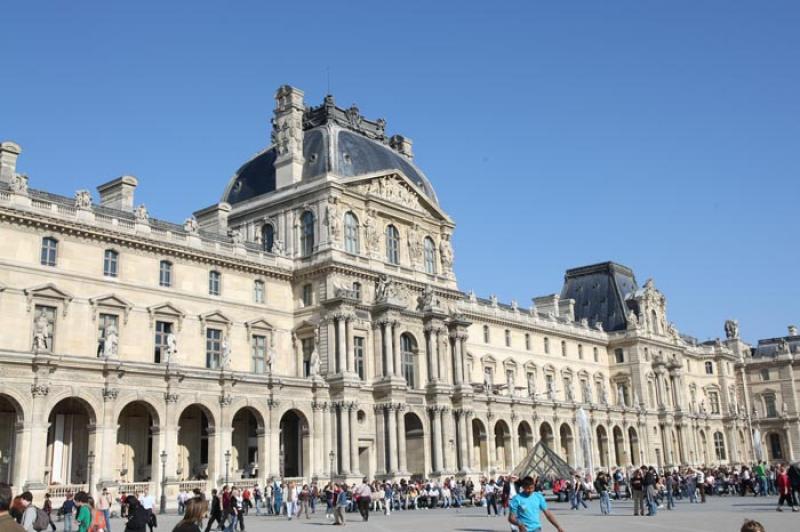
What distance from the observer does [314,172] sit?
192 ft

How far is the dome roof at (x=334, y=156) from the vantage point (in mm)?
58688

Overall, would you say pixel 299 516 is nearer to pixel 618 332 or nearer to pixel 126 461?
pixel 126 461

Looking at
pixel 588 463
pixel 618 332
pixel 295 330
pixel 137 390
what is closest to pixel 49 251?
pixel 137 390

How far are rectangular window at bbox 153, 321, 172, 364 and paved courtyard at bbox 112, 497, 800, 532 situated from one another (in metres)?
11.3

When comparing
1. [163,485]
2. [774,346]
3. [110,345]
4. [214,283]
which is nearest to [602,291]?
[774,346]

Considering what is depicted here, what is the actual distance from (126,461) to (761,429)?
87.0m

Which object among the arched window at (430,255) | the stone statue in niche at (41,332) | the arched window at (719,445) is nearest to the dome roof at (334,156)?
the arched window at (430,255)

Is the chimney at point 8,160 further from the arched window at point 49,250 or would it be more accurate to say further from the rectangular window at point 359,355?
the rectangular window at point 359,355

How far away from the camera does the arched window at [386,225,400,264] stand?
59625 mm

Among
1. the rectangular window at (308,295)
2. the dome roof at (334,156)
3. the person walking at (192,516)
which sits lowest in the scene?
the person walking at (192,516)

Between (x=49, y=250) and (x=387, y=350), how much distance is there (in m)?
21.5

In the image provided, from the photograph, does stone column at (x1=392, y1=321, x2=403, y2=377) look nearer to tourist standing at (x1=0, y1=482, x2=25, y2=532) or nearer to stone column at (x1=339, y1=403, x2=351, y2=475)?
stone column at (x1=339, y1=403, x2=351, y2=475)

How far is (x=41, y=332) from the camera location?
38.5 meters

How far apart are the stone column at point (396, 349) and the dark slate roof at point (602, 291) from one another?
141 ft
